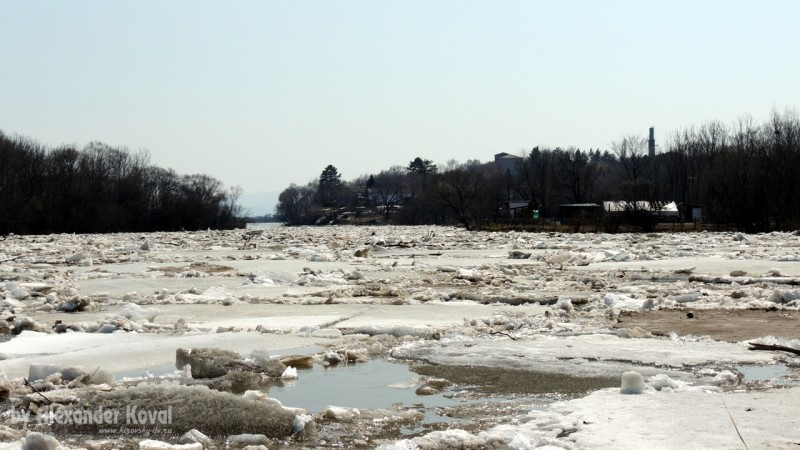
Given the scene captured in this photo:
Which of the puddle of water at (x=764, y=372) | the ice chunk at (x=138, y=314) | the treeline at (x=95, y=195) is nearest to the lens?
the puddle of water at (x=764, y=372)

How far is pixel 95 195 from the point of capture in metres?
76.9

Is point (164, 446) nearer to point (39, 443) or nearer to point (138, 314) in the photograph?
point (39, 443)

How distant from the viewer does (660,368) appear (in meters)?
5.01

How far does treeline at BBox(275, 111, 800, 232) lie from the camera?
41781 millimetres

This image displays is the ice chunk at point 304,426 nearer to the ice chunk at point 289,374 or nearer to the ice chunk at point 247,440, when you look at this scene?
the ice chunk at point 247,440

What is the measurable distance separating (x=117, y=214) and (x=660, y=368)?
7514 cm

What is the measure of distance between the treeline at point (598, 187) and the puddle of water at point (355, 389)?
34934 mm

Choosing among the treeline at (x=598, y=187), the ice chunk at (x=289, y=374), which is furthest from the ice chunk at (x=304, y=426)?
the treeline at (x=598, y=187)

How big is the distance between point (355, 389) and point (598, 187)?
109640mm

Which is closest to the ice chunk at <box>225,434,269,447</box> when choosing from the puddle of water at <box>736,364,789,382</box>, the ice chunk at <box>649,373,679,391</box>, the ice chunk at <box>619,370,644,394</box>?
the ice chunk at <box>619,370,644,394</box>

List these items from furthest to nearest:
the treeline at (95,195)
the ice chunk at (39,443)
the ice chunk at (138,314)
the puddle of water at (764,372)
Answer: the treeline at (95,195)
the ice chunk at (138,314)
the puddle of water at (764,372)
the ice chunk at (39,443)

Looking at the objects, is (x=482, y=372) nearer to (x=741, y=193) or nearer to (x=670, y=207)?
(x=741, y=193)

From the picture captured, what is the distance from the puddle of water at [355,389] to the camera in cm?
414

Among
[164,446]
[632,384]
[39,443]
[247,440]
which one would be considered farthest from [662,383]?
[39,443]
